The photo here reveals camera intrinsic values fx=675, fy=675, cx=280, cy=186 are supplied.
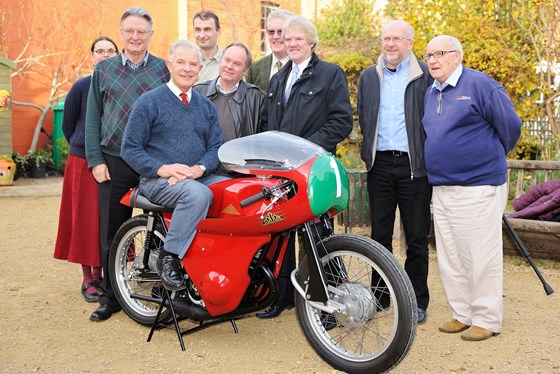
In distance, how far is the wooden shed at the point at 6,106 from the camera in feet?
43.9

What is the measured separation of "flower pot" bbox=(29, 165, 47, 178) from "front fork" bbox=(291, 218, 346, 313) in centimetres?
1151

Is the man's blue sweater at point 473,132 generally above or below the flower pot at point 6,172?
above

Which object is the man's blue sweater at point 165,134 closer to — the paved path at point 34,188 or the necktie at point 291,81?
the necktie at point 291,81

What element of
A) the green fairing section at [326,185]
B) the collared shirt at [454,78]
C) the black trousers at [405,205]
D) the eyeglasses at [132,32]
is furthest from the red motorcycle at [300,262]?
the eyeglasses at [132,32]

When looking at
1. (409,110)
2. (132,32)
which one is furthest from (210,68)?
(409,110)

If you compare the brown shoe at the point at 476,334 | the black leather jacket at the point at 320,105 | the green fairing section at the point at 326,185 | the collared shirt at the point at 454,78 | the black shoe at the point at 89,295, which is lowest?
the black shoe at the point at 89,295

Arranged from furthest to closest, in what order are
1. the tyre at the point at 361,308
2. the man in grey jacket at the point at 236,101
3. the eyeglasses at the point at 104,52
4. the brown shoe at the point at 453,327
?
the eyeglasses at the point at 104,52 < the man in grey jacket at the point at 236,101 < the brown shoe at the point at 453,327 < the tyre at the point at 361,308

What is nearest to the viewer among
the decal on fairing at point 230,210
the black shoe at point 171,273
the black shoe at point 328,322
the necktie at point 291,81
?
the decal on fairing at point 230,210

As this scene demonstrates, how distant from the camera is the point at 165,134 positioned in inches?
170

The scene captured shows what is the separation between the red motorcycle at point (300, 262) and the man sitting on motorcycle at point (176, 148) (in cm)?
11

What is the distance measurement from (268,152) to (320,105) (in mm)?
1030

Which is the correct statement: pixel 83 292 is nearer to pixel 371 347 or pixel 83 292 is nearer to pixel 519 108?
pixel 371 347

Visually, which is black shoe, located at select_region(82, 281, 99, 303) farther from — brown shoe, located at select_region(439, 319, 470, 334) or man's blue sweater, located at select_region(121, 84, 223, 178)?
brown shoe, located at select_region(439, 319, 470, 334)

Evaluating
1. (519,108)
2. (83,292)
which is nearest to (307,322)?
(83,292)
